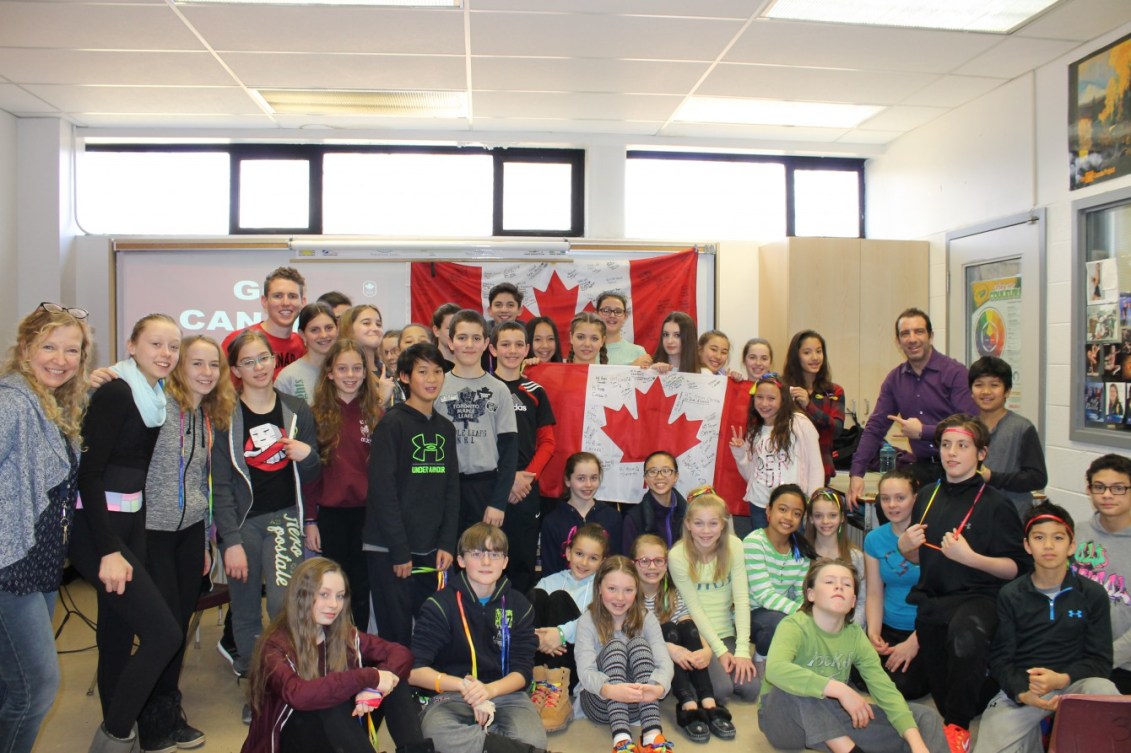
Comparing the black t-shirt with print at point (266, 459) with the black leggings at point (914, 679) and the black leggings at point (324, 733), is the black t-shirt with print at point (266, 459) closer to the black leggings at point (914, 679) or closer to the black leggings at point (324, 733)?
the black leggings at point (324, 733)

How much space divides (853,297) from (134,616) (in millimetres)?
5137

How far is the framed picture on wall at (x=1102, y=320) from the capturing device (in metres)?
4.24

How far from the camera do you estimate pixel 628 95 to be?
5.38 metres

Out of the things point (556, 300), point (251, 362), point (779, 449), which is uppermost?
point (556, 300)

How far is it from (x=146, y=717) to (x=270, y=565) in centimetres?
65

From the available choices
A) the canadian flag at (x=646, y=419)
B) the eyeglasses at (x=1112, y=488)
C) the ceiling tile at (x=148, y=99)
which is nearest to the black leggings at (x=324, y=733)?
the canadian flag at (x=646, y=419)

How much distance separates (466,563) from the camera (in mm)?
2992

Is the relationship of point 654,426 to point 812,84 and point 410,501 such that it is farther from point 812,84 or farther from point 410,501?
point 812,84

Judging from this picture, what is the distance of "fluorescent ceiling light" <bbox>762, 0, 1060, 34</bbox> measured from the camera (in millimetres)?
4020

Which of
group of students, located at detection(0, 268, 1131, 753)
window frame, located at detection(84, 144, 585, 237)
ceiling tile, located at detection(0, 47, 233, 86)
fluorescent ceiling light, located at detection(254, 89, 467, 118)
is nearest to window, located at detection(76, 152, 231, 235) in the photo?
window frame, located at detection(84, 144, 585, 237)

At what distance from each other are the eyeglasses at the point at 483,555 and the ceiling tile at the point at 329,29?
276 cm

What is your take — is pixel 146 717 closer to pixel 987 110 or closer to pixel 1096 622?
pixel 1096 622

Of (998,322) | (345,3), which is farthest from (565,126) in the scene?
(998,322)

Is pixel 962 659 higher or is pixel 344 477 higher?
pixel 344 477
